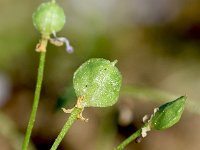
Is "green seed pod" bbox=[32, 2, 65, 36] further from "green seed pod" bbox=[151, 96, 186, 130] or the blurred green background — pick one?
the blurred green background

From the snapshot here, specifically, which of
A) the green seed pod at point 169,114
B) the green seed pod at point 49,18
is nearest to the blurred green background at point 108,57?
the green seed pod at point 169,114

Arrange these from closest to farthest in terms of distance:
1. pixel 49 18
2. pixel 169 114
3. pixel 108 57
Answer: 1. pixel 49 18
2. pixel 169 114
3. pixel 108 57

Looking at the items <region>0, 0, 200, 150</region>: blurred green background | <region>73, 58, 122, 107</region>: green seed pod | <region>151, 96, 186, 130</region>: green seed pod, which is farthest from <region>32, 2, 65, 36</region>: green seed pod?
<region>0, 0, 200, 150</region>: blurred green background

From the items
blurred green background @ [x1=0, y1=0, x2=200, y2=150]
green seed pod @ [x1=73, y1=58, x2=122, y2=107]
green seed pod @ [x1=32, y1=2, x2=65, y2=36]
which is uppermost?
blurred green background @ [x1=0, y1=0, x2=200, y2=150]

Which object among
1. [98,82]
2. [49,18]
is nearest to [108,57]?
[98,82]

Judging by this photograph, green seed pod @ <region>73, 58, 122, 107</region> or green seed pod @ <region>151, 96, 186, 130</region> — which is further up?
green seed pod @ <region>73, 58, 122, 107</region>

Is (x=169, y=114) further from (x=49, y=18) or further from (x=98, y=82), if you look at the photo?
(x=49, y=18)
